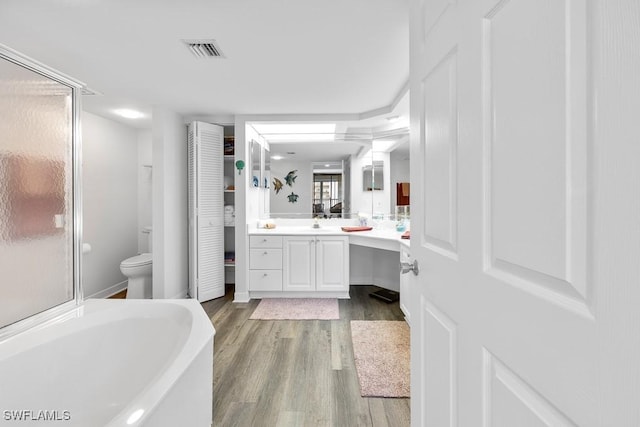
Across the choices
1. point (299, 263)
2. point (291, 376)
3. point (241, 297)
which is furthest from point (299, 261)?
point (291, 376)

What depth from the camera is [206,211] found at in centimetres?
351

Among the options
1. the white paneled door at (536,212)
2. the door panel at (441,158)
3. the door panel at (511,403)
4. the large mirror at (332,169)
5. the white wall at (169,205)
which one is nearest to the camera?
the white paneled door at (536,212)

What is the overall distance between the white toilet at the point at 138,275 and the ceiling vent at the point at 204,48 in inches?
93.8

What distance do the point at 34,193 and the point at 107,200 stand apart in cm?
254

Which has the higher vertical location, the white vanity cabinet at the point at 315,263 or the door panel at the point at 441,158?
the door panel at the point at 441,158

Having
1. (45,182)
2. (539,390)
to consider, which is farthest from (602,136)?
(45,182)

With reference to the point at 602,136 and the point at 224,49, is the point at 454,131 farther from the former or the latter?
the point at 224,49

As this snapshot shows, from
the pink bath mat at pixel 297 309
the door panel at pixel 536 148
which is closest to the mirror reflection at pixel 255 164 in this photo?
the pink bath mat at pixel 297 309

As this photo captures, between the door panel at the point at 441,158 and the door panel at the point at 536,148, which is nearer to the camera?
the door panel at the point at 536,148

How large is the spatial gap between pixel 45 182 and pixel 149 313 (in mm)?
891

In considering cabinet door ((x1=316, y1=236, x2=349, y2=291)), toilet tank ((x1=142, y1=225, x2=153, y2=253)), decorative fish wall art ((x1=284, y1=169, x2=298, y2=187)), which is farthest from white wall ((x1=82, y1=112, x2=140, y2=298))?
cabinet door ((x1=316, y1=236, x2=349, y2=291))

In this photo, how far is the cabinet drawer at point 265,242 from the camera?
3518mm

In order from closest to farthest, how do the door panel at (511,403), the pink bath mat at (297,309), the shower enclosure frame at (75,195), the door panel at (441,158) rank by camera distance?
the door panel at (511,403) → the door panel at (441,158) → the shower enclosure frame at (75,195) → the pink bath mat at (297,309)

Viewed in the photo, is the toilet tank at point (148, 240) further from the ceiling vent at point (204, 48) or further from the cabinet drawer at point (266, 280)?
the ceiling vent at point (204, 48)
